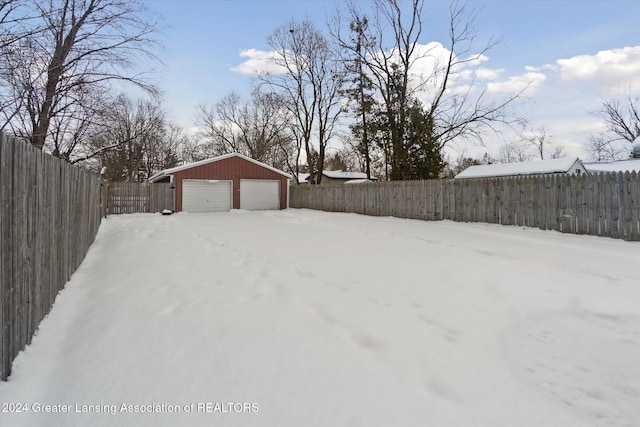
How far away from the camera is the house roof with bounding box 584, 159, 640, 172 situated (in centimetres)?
1582

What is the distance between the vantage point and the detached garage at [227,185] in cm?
1591

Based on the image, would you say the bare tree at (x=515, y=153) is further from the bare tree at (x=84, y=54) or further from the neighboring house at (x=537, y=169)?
the bare tree at (x=84, y=54)

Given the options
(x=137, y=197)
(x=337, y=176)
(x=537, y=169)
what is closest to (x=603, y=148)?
(x=537, y=169)

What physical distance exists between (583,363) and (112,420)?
272 cm

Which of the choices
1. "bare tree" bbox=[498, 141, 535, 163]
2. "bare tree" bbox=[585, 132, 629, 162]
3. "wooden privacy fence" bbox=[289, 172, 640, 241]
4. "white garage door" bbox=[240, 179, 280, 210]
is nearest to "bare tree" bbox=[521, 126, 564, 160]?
"bare tree" bbox=[498, 141, 535, 163]

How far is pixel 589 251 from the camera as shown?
556cm

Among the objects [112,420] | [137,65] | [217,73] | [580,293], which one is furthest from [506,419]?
[217,73]

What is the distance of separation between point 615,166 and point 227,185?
2090cm

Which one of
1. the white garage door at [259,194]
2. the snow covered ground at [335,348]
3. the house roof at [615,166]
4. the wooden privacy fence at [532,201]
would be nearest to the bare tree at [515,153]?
the house roof at [615,166]

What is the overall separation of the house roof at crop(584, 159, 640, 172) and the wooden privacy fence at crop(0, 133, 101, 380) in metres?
21.1

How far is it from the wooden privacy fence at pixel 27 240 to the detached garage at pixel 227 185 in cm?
1287

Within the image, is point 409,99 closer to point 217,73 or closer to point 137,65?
point 217,73

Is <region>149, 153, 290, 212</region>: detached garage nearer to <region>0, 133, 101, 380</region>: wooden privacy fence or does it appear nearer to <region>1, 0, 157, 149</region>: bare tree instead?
<region>1, 0, 157, 149</region>: bare tree

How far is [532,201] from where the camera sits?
8055 millimetres
